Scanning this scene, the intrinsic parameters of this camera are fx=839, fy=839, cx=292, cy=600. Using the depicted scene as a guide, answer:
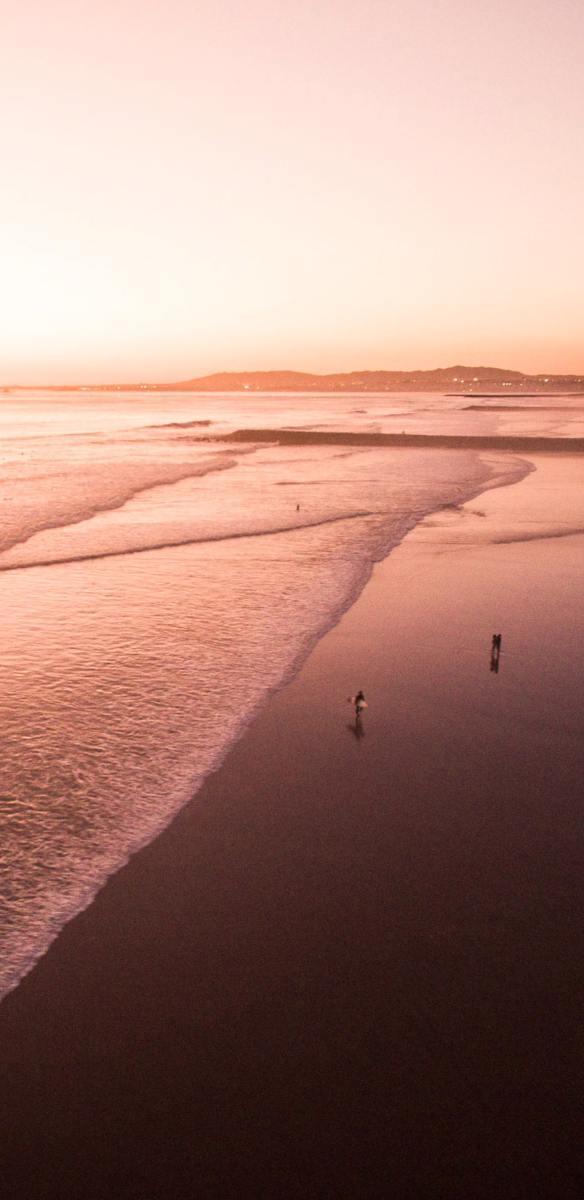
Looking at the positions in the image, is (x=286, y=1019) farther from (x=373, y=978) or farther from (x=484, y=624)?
(x=484, y=624)

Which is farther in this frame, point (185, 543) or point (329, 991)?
point (185, 543)

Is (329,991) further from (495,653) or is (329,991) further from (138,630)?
(138,630)

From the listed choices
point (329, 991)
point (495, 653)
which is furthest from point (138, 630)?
point (329, 991)

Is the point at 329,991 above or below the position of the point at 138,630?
below

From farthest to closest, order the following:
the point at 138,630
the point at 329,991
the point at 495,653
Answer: the point at 138,630
the point at 495,653
the point at 329,991

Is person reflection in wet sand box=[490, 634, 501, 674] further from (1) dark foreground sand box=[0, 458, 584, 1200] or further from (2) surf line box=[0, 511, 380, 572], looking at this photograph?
(2) surf line box=[0, 511, 380, 572]

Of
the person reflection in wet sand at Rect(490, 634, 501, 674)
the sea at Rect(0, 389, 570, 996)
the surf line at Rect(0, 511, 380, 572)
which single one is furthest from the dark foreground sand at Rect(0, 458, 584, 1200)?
the surf line at Rect(0, 511, 380, 572)

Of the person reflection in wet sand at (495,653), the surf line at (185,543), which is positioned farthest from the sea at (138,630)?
the person reflection in wet sand at (495,653)
